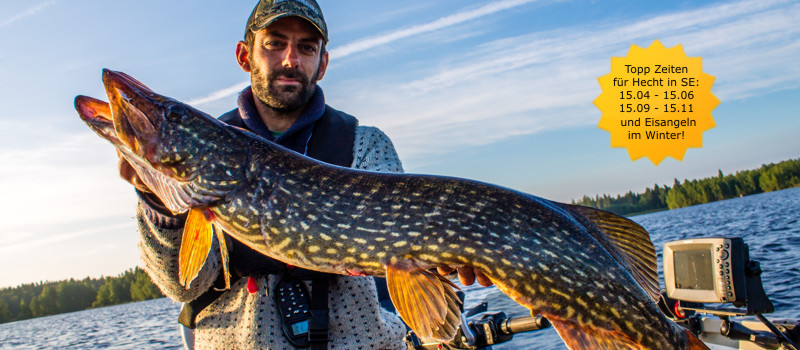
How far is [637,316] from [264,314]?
189 cm

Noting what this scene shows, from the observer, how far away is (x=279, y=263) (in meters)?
2.85

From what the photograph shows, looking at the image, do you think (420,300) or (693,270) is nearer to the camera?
(420,300)

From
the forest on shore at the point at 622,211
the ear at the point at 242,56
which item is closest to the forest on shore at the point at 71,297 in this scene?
the forest on shore at the point at 622,211

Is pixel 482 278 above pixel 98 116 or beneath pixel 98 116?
beneath

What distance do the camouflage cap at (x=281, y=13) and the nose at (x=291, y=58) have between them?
0.67 feet

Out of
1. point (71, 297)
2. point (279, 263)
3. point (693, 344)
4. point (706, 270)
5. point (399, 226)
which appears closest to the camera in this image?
point (693, 344)

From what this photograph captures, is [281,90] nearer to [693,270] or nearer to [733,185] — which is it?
[693,270]

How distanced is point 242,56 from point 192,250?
1.73 metres

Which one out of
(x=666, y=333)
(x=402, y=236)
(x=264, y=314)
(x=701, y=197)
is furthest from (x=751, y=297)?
(x=701, y=197)

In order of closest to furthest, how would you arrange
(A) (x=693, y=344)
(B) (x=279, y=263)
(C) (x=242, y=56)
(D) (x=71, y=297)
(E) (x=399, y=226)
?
1. (A) (x=693, y=344)
2. (E) (x=399, y=226)
3. (B) (x=279, y=263)
4. (C) (x=242, y=56)
5. (D) (x=71, y=297)

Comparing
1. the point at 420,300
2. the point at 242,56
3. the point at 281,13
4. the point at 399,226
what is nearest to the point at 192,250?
the point at 399,226

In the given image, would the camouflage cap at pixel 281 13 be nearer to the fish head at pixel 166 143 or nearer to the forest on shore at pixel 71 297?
the fish head at pixel 166 143

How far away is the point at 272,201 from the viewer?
7.94ft

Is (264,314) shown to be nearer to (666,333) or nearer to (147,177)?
(147,177)
